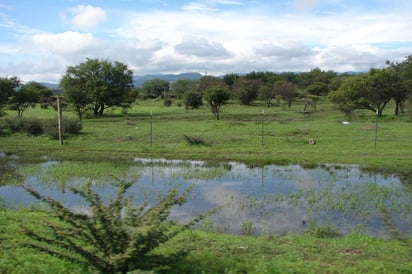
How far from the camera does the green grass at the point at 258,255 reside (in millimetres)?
5910

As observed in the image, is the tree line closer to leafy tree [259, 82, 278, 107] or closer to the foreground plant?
leafy tree [259, 82, 278, 107]

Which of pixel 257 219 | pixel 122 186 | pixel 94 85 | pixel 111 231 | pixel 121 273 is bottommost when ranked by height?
pixel 257 219

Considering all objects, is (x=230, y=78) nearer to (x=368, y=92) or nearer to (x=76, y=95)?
(x=368, y=92)

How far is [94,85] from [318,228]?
38.4 m

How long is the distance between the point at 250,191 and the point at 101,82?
115ft

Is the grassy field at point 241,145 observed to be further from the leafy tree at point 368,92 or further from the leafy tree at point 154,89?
the leafy tree at point 154,89

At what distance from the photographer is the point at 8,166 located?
58.3 ft

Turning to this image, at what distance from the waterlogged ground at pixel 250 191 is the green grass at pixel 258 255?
0.84 meters

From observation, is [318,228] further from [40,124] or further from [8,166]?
[40,124]

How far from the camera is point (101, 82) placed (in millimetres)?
44625

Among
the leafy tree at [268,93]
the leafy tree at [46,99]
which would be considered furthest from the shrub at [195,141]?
the leafy tree at [268,93]

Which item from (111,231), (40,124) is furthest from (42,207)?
(40,124)

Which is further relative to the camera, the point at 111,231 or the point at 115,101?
the point at 115,101

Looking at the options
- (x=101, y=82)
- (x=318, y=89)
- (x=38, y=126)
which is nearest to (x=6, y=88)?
(x=101, y=82)
